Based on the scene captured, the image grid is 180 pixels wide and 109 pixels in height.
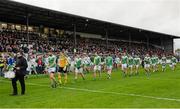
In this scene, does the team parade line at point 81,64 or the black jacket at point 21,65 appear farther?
the team parade line at point 81,64

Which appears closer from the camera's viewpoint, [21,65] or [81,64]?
[21,65]

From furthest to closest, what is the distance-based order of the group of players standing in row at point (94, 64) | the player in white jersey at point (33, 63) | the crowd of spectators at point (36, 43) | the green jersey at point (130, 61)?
the crowd of spectators at point (36, 43) < the player in white jersey at point (33, 63) < the green jersey at point (130, 61) < the group of players standing in row at point (94, 64)

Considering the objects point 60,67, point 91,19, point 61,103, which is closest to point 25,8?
point 91,19

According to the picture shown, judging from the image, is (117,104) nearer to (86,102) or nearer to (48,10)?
(86,102)

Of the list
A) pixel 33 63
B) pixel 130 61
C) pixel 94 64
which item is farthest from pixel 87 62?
pixel 94 64

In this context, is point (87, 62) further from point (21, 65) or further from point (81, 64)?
point (21, 65)

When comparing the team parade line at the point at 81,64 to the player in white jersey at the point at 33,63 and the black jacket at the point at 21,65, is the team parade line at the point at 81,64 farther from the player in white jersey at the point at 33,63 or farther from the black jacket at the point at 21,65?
the black jacket at the point at 21,65

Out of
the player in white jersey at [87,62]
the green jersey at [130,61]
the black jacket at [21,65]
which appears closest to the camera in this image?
the black jacket at [21,65]

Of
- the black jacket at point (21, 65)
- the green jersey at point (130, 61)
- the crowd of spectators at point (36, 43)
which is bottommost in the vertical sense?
the black jacket at point (21, 65)

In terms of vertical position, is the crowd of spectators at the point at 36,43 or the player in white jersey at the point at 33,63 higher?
the crowd of spectators at the point at 36,43

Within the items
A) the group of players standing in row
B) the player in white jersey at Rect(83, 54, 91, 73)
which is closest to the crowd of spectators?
the group of players standing in row

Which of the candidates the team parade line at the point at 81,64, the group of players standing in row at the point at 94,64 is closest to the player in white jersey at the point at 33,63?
the team parade line at the point at 81,64

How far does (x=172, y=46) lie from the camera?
301 ft

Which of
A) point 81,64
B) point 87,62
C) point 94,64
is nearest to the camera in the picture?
point 81,64
